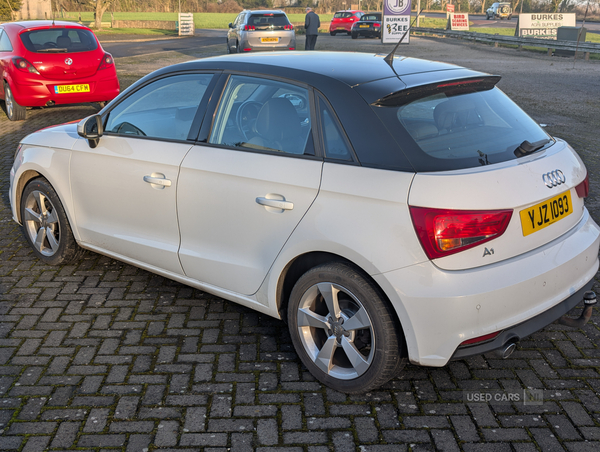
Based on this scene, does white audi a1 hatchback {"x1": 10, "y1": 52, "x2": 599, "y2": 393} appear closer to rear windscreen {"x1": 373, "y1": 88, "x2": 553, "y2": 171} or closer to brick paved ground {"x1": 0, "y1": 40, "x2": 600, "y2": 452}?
rear windscreen {"x1": 373, "y1": 88, "x2": 553, "y2": 171}

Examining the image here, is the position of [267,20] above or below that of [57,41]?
above

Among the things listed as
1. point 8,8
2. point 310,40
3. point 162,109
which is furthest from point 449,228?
point 8,8

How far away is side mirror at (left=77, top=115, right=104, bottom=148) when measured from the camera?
3.96m

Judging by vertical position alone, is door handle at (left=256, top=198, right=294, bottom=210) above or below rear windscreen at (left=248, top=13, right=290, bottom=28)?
below

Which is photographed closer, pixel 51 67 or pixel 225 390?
pixel 225 390

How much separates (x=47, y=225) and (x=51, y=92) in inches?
266

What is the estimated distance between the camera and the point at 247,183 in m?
3.17

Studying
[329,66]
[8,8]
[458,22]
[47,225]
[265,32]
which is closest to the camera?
[329,66]

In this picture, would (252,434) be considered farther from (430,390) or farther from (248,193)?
(248,193)

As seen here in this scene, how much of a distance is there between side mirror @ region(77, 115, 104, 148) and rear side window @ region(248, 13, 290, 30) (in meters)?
18.1

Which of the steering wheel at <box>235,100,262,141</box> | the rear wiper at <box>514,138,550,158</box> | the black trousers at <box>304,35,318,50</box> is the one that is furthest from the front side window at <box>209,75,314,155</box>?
the black trousers at <box>304,35,318,50</box>

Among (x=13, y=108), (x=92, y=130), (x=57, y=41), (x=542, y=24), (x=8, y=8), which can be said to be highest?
(x=8, y=8)

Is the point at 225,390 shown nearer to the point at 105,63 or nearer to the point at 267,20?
the point at 105,63

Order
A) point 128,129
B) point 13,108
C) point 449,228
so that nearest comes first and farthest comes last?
point 449,228
point 128,129
point 13,108
